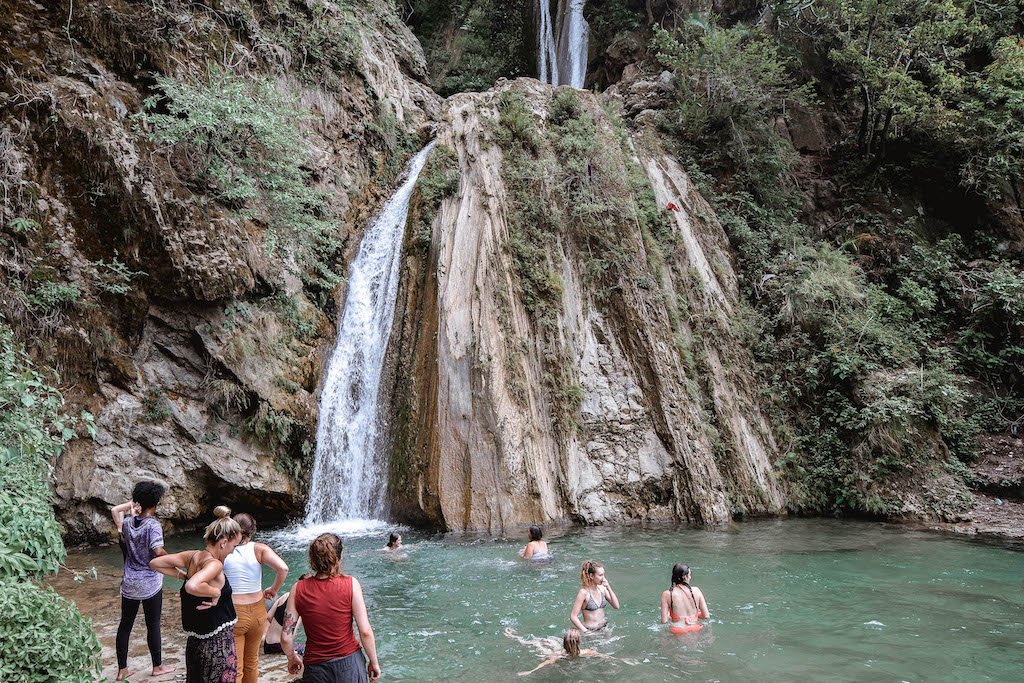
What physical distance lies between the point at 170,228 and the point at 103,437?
4.10m

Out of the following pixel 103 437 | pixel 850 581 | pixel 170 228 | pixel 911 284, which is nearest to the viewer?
pixel 850 581

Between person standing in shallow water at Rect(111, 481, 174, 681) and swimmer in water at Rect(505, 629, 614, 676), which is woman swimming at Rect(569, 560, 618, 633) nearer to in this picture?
swimmer in water at Rect(505, 629, 614, 676)

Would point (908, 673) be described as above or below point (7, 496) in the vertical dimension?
below

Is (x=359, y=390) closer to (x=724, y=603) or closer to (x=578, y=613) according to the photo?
(x=578, y=613)

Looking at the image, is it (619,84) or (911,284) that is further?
(619,84)

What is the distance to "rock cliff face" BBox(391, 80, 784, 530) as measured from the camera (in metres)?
12.2

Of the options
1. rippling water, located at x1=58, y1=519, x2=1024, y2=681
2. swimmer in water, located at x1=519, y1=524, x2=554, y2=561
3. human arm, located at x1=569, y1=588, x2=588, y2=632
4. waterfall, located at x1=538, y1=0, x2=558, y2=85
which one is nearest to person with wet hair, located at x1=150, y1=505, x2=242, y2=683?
rippling water, located at x1=58, y1=519, x2=1024, y2=681

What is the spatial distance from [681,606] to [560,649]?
1560mm

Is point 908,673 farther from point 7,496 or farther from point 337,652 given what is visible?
point 7,496

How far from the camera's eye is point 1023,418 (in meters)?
15.3

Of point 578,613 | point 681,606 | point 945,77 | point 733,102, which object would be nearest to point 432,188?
point 733,102

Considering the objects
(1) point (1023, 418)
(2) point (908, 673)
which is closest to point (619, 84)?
(1) point (1023, 418)

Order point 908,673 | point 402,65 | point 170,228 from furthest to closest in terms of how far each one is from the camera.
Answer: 1. point 402,65
2. point 170,228
3. point 908,673

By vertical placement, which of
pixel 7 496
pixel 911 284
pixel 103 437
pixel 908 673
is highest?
pixel 911 284
